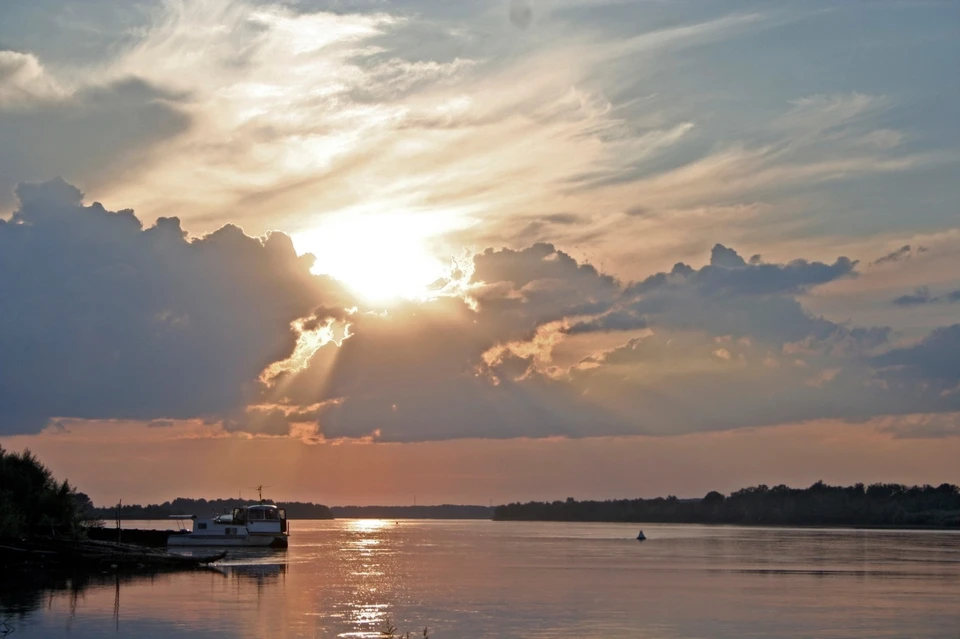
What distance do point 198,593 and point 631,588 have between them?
2639 centimetres

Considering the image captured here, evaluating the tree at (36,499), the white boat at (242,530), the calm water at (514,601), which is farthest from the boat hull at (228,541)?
the tree at (36,499)

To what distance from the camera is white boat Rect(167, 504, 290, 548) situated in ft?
375

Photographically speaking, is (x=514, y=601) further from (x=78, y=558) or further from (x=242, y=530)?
(x=242, y=530)

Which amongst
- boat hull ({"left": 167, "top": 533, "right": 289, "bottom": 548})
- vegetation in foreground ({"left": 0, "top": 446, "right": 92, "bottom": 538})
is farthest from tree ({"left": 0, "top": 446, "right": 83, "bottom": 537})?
boat hull ({"left": 167, "top": 533, "right": 289, "bottom": 548})

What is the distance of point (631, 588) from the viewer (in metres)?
69.3

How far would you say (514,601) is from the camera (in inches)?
2363

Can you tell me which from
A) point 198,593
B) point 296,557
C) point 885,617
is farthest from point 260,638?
point 296,557

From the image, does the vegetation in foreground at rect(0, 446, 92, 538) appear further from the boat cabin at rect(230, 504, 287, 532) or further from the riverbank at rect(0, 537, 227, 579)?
the boat cabin at rect(230, 504, 287, 532)

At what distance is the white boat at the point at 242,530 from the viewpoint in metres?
114

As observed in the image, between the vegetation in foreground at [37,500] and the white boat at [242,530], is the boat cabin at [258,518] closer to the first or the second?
the white boat at [242,530]

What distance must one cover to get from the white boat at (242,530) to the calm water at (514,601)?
17292mm

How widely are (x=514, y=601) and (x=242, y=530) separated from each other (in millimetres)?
63084

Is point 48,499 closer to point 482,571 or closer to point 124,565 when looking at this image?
point 124,565

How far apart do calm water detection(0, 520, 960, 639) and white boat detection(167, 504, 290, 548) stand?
17.3 m
